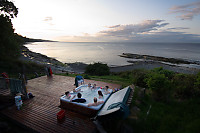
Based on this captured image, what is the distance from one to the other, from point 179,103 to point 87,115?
168 inches

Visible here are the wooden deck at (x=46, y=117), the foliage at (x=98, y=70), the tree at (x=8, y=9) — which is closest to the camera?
the wooden deck at (x=46, y=117)

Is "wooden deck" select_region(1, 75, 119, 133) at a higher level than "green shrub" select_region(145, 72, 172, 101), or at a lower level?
lower

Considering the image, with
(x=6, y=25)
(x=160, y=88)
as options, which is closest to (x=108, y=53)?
(x=6, y=25)

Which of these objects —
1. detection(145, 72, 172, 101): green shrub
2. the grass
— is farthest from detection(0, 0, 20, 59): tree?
detection(145, 72, 172, 101): green shrub

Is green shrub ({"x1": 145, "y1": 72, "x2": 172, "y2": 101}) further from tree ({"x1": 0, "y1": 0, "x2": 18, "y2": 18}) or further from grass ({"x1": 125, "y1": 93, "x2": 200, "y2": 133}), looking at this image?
tree ({"x1": 0, "y1": 0, "x2": 18, "y2": 18})

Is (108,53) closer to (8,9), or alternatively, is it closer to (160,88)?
(8,9)

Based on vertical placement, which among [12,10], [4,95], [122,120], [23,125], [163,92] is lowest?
[23,125]

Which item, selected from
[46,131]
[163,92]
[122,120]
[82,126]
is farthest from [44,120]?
[163,92]

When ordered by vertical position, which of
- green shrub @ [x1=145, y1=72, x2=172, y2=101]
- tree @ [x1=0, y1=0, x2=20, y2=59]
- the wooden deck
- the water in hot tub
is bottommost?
the wooden deck

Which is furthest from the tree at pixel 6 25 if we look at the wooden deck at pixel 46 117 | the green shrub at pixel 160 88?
the green shrub at pixel 160 88

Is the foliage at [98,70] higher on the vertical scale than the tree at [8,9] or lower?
lower

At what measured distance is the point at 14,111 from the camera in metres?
5.39

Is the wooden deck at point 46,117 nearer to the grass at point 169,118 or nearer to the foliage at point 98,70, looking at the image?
the grass at point 169,118

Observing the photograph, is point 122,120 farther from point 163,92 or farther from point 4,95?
point 4,95
